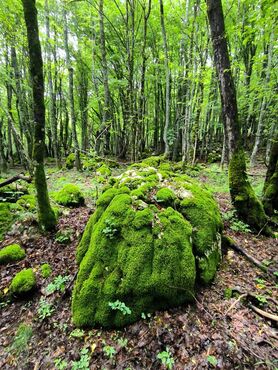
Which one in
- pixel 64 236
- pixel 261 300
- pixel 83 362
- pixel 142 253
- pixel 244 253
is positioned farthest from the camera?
pixel 64 236

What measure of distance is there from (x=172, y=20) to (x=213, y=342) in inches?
641

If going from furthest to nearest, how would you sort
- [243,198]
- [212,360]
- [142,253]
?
[243,198] → [142,253] → [212,360]

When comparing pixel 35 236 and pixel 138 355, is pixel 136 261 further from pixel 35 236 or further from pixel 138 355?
pixel 35 236

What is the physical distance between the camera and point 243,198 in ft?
16.4

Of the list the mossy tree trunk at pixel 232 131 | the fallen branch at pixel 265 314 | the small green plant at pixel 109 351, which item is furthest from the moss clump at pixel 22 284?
the mossy tree trunk at pixel 232 131

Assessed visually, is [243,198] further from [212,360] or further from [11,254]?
[11,254]

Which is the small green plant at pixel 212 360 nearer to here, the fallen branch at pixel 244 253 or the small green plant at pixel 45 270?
the fallen branch at pixel 244 253

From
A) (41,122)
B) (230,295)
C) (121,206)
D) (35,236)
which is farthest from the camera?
(35,236)

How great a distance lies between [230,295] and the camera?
311cm

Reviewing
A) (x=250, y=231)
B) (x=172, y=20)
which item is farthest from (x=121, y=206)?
(x=172, y=20)

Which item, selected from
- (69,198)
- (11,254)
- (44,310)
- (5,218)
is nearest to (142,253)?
(44,310)

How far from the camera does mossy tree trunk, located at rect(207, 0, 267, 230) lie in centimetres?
477

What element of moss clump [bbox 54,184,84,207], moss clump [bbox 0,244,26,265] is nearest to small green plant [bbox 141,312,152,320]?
moss clump [bbox 0,244,26,265]

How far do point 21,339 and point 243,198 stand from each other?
5085mm
